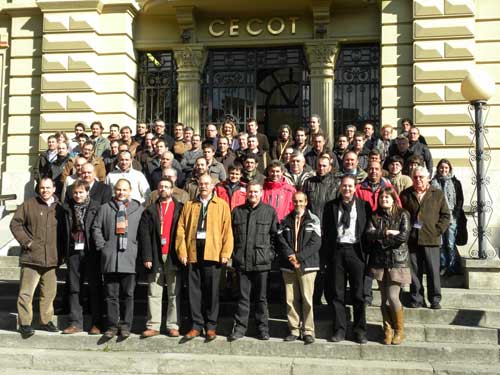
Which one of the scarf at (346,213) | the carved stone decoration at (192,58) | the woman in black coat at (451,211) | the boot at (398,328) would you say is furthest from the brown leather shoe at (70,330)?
the carved stone decoration at (192,58)

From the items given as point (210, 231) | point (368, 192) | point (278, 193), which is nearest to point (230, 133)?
point (278, 193)

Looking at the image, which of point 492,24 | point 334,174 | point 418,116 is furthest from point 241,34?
point 334,174

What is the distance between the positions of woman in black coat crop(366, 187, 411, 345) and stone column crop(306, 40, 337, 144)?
6974 millimetres

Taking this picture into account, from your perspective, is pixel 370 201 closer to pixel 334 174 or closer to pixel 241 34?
pixel 334 174

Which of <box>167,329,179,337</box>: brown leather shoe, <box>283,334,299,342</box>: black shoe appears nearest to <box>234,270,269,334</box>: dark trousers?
<box>283,334,299,342</box>: black shoe

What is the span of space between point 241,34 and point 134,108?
10.1 ft

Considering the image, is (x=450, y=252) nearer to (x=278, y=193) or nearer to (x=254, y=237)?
(x=278, y=193)

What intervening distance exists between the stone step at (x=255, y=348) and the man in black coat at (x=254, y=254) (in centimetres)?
17

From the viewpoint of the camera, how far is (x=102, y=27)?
47.0 feet

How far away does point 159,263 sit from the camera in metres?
7.50

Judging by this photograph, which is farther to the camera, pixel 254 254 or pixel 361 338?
pixel 254 254

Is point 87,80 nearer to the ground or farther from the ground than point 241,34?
nearer to the ground

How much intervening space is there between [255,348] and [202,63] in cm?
891

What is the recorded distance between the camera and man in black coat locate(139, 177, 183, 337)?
294 inches
